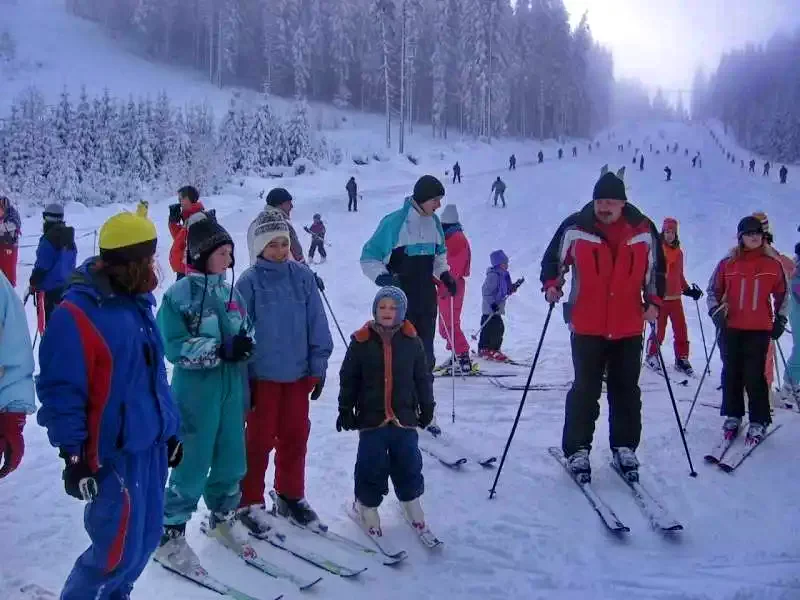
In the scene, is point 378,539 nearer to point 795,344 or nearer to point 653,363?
point 795,344

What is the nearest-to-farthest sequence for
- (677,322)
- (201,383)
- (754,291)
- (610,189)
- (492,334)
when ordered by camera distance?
1. (201,383)
2. (610,189)
3. (754,291)
4. (677,322)
5. (492,334)

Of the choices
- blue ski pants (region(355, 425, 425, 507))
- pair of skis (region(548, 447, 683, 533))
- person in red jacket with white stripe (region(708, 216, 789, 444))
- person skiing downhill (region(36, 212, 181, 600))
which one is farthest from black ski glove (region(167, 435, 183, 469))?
person in red jacket with white stripe (region(708, 216, 789, 444))

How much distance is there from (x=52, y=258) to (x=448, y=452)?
15.4 feet

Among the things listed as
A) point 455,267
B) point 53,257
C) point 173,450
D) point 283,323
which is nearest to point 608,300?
point 283,323

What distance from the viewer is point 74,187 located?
27.5 metres

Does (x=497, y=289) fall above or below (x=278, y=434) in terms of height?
above

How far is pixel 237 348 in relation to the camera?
3.40 meters

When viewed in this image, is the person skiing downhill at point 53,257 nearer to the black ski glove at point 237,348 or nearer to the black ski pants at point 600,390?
the black ski glove at point 237,348

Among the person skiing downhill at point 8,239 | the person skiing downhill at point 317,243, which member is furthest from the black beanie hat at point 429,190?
the person skiing downhill at point 317,243

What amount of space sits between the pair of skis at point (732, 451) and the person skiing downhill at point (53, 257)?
6317 millimetres

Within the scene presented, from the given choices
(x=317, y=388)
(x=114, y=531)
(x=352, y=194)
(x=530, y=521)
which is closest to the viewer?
(x=114, y=531)

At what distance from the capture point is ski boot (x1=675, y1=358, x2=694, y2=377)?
8.18 metres

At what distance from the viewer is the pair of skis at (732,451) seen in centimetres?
509

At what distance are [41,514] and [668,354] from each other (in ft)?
26.4
